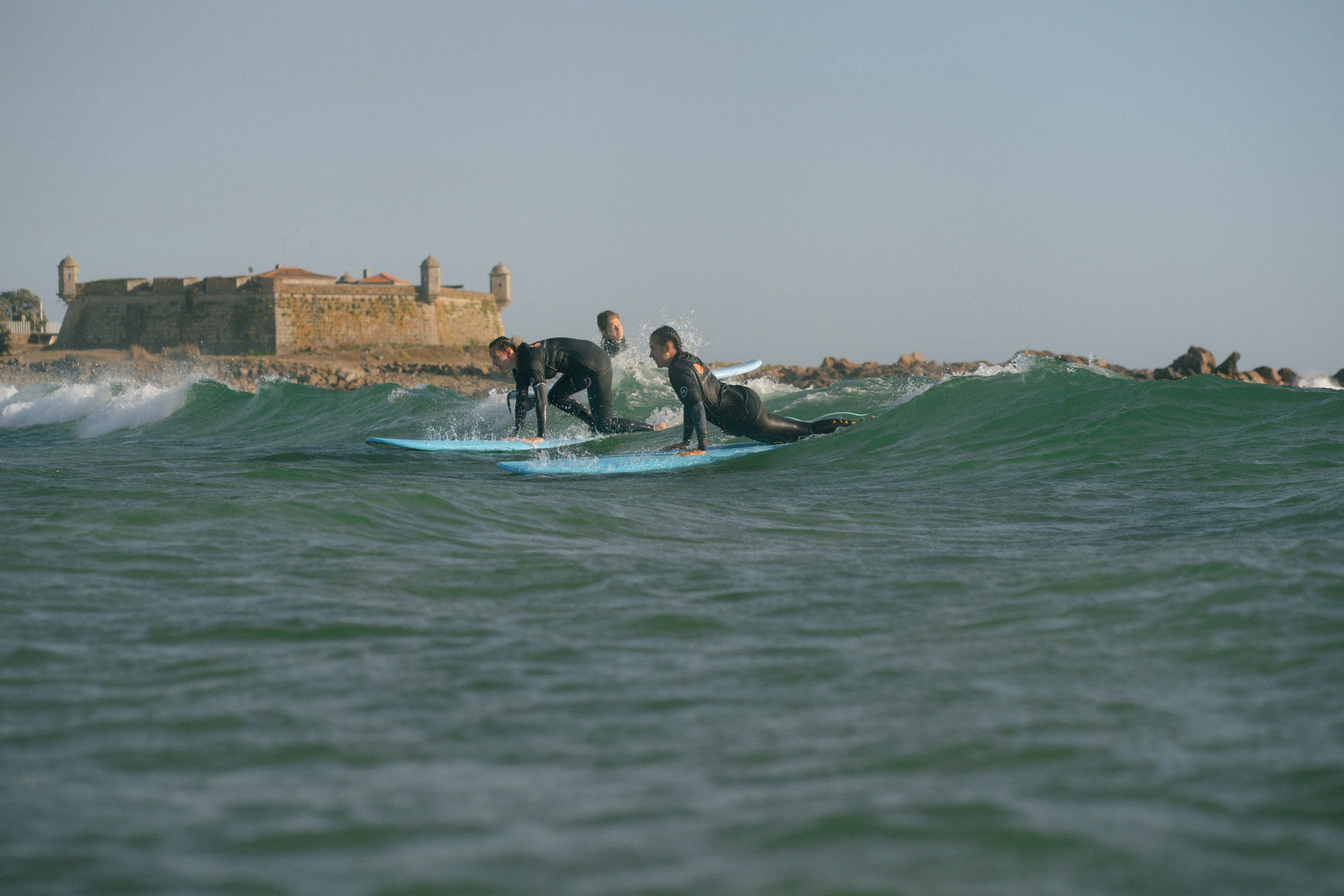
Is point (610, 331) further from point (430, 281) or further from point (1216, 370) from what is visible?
point (430, 281)

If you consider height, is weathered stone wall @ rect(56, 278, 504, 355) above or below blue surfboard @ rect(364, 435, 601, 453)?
above

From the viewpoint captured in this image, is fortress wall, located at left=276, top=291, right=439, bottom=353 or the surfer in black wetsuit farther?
fortress wall, located at left=276, top=291, right=439, bottom=353

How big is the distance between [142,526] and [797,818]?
5.06 meters

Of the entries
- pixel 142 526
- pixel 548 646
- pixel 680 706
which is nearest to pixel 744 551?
pixel 548 646

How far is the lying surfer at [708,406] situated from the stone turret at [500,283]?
169 ft

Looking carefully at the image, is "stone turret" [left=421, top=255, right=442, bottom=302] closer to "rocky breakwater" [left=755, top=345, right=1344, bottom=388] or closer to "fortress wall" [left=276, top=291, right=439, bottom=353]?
"fortress wall" [left=276, top=291, right=439, bottom=353]

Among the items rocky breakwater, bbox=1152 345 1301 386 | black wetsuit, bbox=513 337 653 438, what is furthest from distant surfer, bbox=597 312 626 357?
rocky breakwater, bbox=1152 345 1301 386

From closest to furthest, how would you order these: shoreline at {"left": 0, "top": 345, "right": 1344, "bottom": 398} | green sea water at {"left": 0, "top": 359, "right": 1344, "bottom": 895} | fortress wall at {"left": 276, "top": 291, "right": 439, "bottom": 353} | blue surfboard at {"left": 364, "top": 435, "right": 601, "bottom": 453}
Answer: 1. green sea water at {"left": 0, "top": 359, "right": 1344, "bottom": 895}
2. blue surfboard at {"left": 364, "top": 435, "right": 601, "bottom": 453}
3. shoreline at {"left": 0, "top": 345, "right": 1344, "bottom": 398}
4. fortress wall at {"left": 276, "top": 291, "right": 439, "bottom": 353}

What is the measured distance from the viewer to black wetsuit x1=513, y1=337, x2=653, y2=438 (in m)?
11.9

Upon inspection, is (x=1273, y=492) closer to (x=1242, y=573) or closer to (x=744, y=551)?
(x=1242, y=573)

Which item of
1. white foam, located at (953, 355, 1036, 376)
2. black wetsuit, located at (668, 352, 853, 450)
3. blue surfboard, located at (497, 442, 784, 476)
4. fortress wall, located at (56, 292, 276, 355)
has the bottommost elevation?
blue surfboard, located at (497, 442, 784, 476)

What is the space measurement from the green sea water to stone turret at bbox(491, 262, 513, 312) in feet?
178

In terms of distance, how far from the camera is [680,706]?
3303mm

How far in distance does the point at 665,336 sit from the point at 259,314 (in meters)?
46.8
